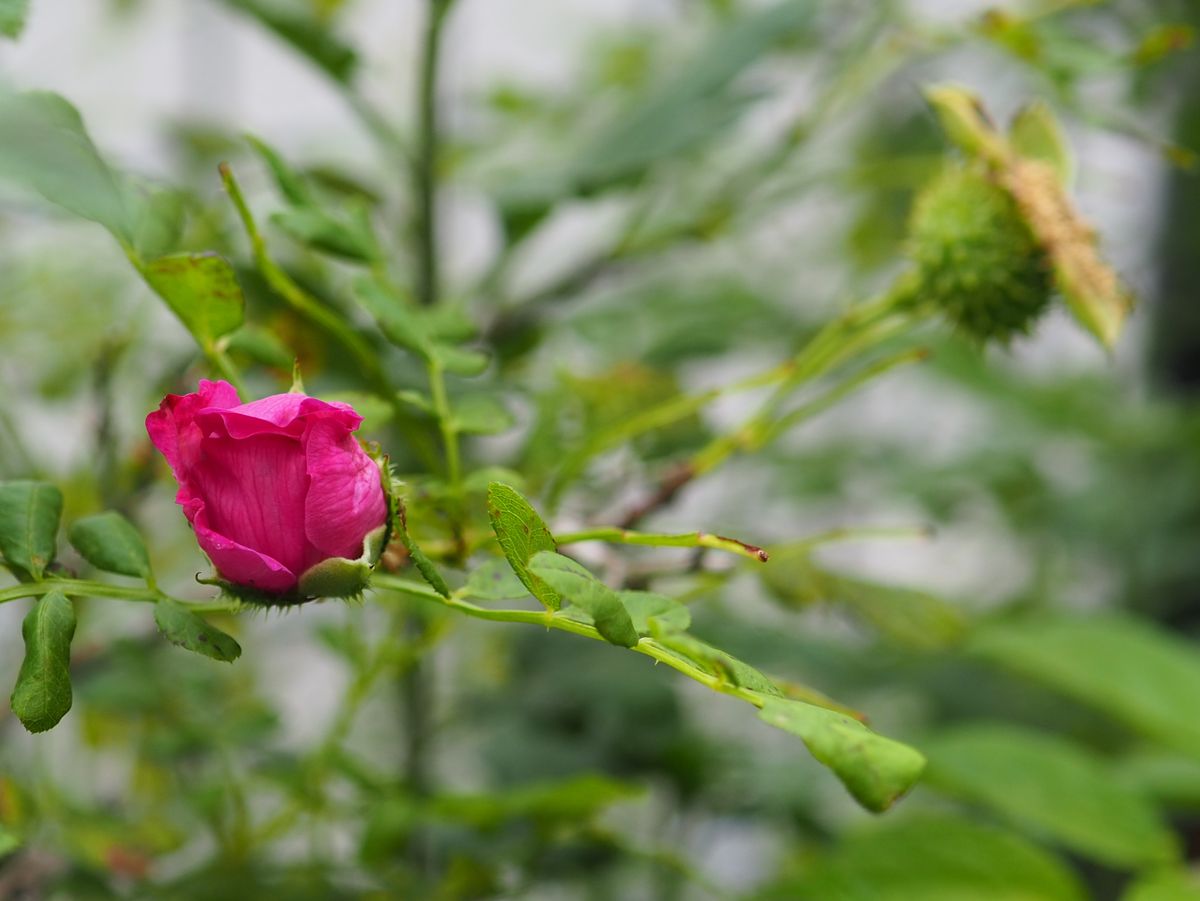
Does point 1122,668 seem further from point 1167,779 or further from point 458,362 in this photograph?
point 458,362

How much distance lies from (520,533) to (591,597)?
0.08 ft

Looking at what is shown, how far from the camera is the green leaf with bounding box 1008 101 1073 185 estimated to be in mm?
386

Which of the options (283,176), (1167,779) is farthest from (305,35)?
(1167,779)

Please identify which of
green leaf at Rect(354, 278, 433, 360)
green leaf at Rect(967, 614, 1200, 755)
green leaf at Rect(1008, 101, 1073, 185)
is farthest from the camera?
green leaf at Rect(967, 614, 1200, 755)

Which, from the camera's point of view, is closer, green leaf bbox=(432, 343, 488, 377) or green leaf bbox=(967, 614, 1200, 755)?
green leaf bbox=(432, 343, 488, 377)

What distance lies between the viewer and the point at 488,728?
0.59 meters

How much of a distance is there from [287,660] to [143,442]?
2.48ft

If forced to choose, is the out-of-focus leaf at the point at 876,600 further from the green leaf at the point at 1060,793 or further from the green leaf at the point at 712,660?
the green leaf at the point at 712,660

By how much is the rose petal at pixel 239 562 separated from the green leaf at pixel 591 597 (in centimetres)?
5

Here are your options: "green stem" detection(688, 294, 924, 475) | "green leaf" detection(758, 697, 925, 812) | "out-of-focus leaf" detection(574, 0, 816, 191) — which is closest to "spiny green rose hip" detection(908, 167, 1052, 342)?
"green stem" detection(688, 294, 924, 475)

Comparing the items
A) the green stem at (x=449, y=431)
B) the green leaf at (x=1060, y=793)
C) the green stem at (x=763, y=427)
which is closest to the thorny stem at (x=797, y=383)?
the green stem at (x=763, y=427)

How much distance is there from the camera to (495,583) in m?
0.23

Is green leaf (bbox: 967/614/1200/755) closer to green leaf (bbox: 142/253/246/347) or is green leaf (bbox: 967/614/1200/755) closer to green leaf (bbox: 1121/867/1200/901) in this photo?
green leaf (bbox: 1121/867/1200/901)

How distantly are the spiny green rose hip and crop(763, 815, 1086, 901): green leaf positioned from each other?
222mm
